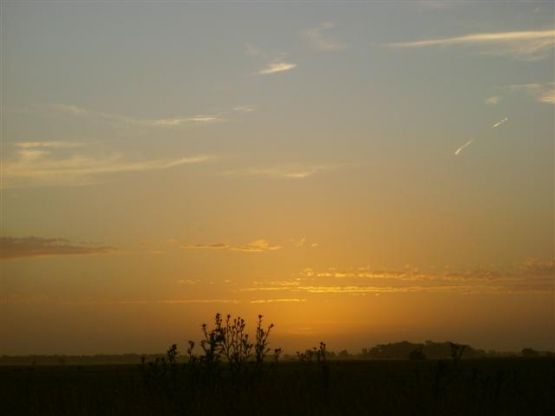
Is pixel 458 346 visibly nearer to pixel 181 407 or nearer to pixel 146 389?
pixel 181 407

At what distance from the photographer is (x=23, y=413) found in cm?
1800

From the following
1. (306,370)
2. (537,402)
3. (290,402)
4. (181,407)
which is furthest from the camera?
(306,370)

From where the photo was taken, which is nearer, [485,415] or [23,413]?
[485,415]

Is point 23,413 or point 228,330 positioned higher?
point 228,330

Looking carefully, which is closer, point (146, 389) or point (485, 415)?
point (485, 415)

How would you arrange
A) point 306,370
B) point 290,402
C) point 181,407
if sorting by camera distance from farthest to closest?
point 306,370
point 290,402
point 181,407

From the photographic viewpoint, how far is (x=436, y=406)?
17328 millimetres

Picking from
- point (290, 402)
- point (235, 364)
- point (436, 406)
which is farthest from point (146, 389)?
point (436, 406)

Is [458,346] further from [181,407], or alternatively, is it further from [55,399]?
[55,399]

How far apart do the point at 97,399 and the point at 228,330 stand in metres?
4.09

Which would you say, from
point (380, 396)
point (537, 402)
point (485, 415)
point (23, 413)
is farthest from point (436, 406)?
point (23, 413)

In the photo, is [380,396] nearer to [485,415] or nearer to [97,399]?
[485,415]

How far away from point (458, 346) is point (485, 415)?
5.95 ft

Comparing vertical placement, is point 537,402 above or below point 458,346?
below
